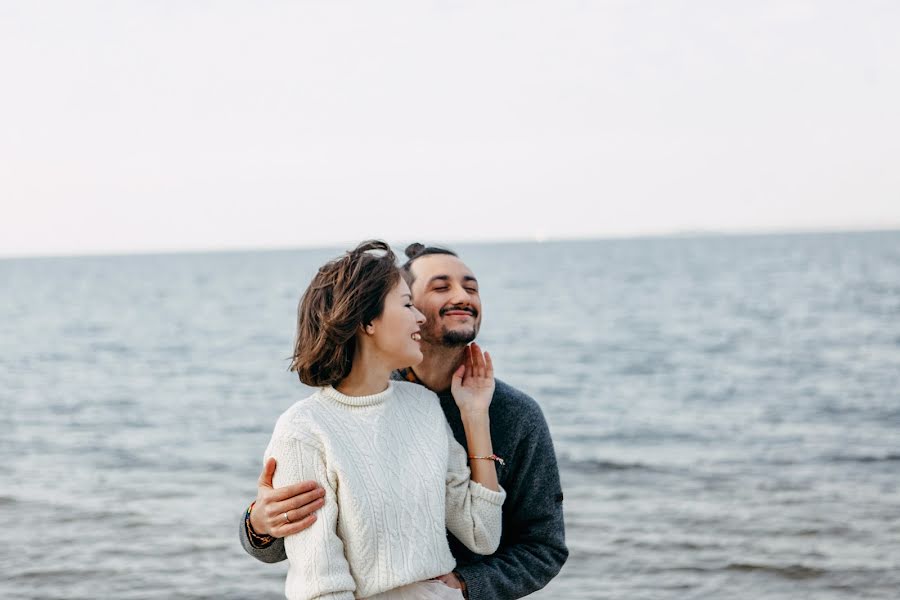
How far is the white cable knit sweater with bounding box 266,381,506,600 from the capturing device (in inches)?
103

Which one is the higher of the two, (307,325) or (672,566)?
(307,325)

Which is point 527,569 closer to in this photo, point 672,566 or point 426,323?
point 426,323

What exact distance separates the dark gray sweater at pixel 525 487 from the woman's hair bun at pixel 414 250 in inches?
18.9

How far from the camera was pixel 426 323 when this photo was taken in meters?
3.15

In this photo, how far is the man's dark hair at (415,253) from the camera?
3232 mm

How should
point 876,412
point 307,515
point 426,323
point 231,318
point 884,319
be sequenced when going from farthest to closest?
point 231,318 → point 884,319 → point 876,412 → point 426,323 → point 307,515

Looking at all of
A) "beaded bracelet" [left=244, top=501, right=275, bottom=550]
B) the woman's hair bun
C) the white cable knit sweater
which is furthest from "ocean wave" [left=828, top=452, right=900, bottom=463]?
"beaded bracelet" [left=244, top=501, right=275, bottom=550]

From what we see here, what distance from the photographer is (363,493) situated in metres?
2.67

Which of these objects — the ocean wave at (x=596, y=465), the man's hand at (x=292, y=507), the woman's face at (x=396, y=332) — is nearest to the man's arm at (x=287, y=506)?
the man's hand at (x=292, y=507)

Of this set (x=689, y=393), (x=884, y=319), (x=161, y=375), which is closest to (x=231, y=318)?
(x=161, y=375)

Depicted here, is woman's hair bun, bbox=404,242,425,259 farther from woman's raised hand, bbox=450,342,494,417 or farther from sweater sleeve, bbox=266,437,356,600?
sweater sleeve, bbox=266,437,356,600

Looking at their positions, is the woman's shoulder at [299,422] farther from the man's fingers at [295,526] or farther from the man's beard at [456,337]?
the man's beard at [456,337]

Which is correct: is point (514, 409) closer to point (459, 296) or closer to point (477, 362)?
point (477, 362)

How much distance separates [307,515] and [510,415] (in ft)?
2.79
